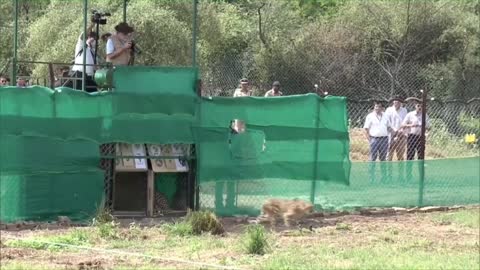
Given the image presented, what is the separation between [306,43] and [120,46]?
15.0 meters

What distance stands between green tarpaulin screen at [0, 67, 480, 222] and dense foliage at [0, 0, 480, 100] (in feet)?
34.4

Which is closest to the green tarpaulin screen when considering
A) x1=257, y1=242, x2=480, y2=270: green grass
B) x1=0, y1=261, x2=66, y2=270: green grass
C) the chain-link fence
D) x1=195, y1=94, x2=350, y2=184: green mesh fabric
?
x1=195, y1=94, x2=350, y2=184: green mesh fabric

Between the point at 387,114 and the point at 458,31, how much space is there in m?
13.1

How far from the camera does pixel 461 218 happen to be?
12.3 metres

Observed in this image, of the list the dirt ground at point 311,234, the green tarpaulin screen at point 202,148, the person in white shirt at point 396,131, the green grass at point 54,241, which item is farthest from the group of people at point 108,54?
the person in white shirt at point 396,131

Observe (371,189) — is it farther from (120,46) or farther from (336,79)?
(336,79)

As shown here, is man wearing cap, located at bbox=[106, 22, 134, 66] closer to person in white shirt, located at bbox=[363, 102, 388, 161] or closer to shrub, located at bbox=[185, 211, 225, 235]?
shrub, located at bbox=[185, 211, 225, 235]

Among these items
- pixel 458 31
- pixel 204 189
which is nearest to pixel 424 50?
pixel 458 31

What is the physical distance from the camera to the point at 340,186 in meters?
12.9

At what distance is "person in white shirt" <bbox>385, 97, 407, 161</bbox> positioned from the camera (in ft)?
49.4

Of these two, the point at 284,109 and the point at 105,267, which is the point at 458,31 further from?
the point at 105,267

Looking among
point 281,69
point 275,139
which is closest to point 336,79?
point 281,69

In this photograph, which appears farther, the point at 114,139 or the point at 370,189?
the point at 370,189

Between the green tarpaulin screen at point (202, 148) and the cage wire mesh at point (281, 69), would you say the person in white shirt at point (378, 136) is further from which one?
the green tarpaulin screen at point (202, 148)
